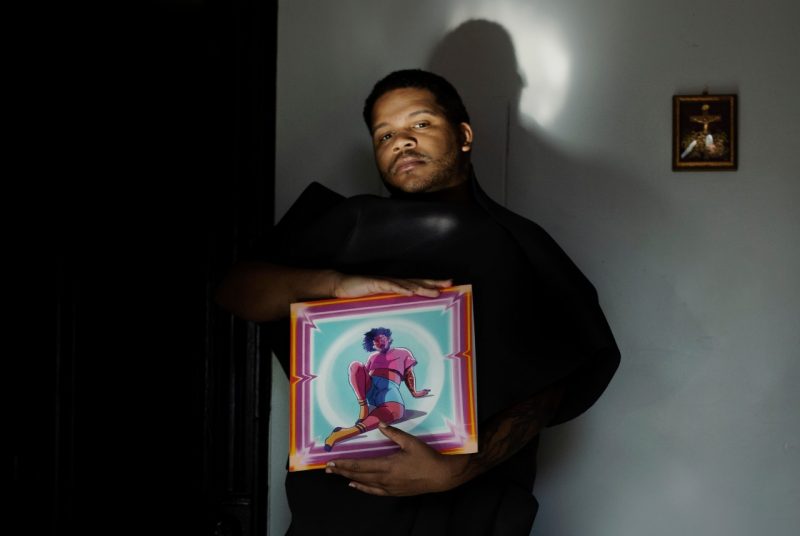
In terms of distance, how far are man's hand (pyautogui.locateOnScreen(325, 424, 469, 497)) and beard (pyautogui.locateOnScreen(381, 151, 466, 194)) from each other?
376 millimetres

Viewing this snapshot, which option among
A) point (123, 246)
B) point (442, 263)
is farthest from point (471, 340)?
point (123, 246)

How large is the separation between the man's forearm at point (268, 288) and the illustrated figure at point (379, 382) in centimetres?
11

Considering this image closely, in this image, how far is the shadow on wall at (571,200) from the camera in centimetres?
174

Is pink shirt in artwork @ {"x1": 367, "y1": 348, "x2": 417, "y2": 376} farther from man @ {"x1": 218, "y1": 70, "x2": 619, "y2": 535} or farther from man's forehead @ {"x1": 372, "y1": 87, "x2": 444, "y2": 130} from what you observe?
man's forehead @ {"x1": 372, "y1": 87, "x2": 444, "y2": 130}

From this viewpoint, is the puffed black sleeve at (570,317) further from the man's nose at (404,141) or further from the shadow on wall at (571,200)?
the shadow on wall at (571,200)

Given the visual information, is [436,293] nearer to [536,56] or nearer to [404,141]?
[404,141]

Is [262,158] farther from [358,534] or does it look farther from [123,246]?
[358,534]

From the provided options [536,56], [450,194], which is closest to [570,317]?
[450,194]

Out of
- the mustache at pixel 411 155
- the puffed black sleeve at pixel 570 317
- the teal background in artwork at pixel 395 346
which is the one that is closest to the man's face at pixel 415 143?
the mustache at pixel 411 155

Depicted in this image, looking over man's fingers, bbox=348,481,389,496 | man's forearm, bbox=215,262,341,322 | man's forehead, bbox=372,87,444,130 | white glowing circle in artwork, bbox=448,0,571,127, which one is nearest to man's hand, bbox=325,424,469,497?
man's fingers, bbox=348,481,389,496

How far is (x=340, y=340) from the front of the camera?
1258mm

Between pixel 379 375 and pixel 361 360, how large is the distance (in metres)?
0.03

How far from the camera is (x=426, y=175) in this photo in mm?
1390

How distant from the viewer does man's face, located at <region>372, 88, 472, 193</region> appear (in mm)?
1388
